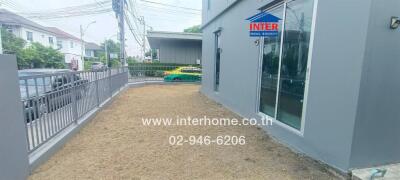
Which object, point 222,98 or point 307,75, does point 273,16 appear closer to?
point 307,75

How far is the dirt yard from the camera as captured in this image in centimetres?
263

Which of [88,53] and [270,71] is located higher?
[88,53]

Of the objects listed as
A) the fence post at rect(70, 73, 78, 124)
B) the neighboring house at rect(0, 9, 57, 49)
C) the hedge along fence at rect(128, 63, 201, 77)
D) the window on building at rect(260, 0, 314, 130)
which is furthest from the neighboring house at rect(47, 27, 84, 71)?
the window on building at rect(260, 0, 314, 130)

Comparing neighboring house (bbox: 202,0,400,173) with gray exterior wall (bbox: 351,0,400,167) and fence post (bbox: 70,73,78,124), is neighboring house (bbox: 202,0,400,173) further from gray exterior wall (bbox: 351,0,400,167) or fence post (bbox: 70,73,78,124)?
fence post (bbox: 70,73,78,124)

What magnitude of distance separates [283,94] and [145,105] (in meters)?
4.64

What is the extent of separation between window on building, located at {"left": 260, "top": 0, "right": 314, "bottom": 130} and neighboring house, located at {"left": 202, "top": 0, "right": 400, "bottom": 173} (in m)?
0.02

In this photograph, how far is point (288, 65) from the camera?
3625 mm

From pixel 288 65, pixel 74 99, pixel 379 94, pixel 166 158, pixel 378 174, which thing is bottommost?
pixel 166 158

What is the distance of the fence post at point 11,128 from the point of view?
2.06 meters

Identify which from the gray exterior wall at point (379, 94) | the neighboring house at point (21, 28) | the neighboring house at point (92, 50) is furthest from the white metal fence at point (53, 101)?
the neighboring house at point (92, 50)

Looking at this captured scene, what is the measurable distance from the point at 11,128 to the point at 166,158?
73.2 inches

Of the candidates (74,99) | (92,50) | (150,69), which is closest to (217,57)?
(74,99)

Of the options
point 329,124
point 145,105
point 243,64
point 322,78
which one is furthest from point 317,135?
point 145,105

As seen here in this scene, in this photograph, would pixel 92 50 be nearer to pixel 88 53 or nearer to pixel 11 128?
pixel 88 53
